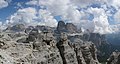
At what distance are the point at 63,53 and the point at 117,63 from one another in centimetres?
2481

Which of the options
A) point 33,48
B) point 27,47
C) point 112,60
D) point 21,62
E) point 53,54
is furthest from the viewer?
point 112,60

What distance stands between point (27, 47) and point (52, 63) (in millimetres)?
12711

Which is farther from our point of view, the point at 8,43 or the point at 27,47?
the point at 27,47

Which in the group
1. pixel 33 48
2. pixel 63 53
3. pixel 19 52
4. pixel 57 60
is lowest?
pixel 63 53

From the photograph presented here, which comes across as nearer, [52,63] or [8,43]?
[8,43]

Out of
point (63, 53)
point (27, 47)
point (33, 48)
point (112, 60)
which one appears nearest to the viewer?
point (27, 47)

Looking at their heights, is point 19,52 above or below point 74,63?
above

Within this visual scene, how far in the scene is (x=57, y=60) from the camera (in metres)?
91.9

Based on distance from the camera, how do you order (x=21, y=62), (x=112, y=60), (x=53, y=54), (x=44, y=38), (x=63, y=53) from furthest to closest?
(x=112, y=60), (x=63, y=53), (x=44, y=38), (x=53, y=54), (x=21, y=62)

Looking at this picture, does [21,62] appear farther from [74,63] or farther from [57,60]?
[74,63]

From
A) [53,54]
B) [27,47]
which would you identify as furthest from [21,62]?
[53,54]

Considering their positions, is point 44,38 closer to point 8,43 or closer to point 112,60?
point 8,43

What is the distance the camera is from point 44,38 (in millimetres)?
100438

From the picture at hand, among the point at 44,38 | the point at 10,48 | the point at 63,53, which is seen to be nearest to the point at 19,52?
the point at 10,48
